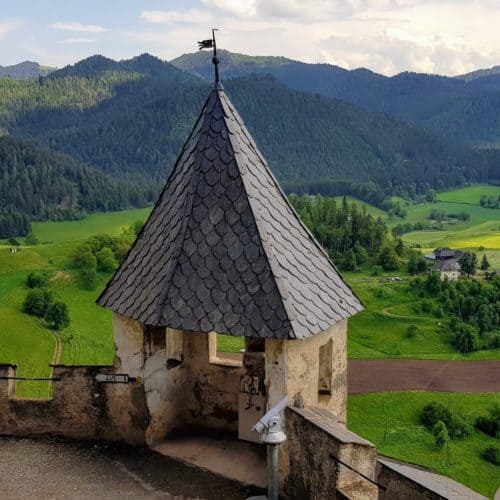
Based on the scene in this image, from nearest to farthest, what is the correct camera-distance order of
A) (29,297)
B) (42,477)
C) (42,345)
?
(42,477) < (42,345) < (29,297)

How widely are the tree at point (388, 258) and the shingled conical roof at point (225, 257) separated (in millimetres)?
90471

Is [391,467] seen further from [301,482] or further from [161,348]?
[161,348]

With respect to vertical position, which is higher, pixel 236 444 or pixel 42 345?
pixel 236 444

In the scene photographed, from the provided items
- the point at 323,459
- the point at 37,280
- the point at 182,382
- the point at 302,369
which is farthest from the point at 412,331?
the point at 323,459

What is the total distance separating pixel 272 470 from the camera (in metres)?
9.16

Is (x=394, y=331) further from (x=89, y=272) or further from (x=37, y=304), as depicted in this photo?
(x=37, y=304)

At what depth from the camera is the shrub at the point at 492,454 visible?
4841 cm

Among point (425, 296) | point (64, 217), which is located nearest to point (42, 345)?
point (425, 296)

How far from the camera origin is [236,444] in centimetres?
1218

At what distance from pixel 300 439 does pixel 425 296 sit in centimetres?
7775

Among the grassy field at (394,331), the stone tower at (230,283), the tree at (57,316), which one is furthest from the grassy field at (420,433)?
the stone tower at (230,283)

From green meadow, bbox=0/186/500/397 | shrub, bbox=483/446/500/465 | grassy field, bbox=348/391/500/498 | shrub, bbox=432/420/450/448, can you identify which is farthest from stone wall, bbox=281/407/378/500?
shrub, bbox=483/446/500/465

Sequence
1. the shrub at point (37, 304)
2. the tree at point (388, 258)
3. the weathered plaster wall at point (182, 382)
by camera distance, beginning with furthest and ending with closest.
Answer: the tree at point (388, 258) < the shrub at point (37, 304) < the weathered plaster wall at point (182, 382)

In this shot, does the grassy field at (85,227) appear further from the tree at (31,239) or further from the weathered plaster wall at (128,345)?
the weathered plaster wall at (128,345)
